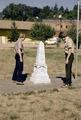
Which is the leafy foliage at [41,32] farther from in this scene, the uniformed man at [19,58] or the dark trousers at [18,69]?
the uniformed man at [19,58]

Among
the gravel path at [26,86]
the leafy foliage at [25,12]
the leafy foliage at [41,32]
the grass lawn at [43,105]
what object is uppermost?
the grass lawn at [43,105]

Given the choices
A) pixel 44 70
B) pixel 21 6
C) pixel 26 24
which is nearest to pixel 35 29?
pixel 26 24

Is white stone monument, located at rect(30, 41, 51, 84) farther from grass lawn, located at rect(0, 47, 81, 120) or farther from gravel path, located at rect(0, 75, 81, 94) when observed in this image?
grass lawn, located at rect(0, 47, 81, 120)

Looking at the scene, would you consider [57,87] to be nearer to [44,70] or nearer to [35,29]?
[44,70]

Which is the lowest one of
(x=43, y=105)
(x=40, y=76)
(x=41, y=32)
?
(x=41, y=32)

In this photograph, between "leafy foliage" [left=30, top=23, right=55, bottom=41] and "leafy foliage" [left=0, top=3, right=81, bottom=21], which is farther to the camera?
"leafy foliage" [left=0, top=3, right=81, bottom=21]

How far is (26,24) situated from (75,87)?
199ft

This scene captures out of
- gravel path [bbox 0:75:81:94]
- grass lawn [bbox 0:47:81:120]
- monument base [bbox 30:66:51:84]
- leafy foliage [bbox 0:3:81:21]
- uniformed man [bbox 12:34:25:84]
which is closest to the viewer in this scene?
grass lawn [bbox 0:47:81:120]

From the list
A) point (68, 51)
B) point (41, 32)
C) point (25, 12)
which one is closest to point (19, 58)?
point (68, 51)

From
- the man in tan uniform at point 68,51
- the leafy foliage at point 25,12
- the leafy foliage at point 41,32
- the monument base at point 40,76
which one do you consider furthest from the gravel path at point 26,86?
the leafy foliage at point 25,12

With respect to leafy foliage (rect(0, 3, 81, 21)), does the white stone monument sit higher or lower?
higher

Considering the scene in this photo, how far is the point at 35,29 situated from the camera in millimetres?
59062

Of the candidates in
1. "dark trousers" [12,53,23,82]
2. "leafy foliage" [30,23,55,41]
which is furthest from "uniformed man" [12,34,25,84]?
"leafy foliage" [30,23,55,41]

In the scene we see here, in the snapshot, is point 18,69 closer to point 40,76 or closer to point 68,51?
point 40,76
